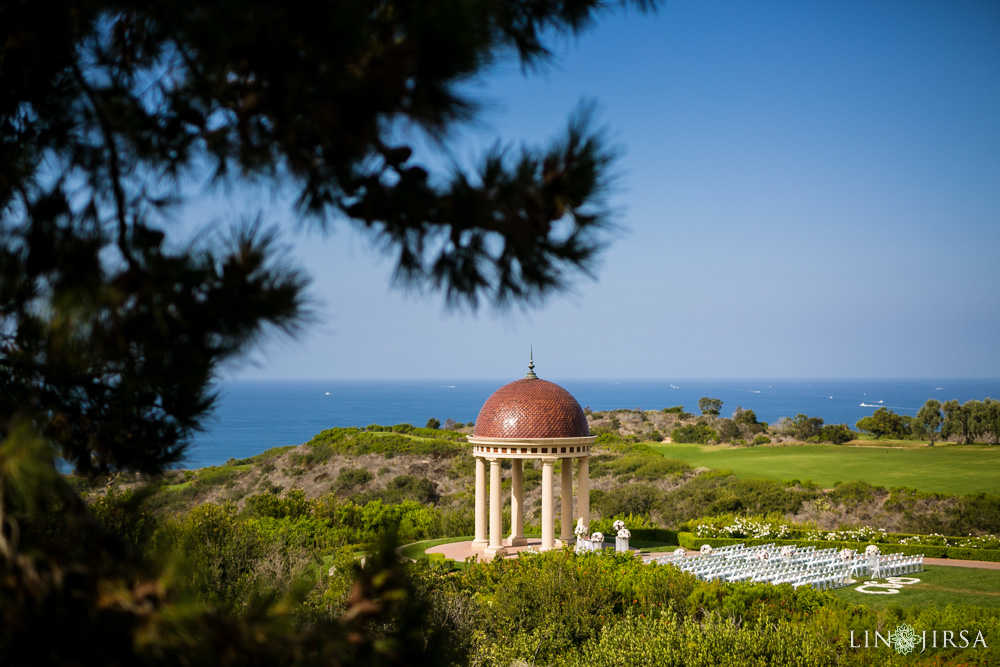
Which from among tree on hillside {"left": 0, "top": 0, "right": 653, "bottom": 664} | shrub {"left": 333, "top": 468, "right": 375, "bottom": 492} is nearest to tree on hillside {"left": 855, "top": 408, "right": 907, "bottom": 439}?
shrub {"left": 333, "top": 468, "right": 375, "bottom": 492}

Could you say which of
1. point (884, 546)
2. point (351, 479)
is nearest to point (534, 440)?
point (884, 546)

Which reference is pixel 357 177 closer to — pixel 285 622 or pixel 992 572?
pixel 285 622

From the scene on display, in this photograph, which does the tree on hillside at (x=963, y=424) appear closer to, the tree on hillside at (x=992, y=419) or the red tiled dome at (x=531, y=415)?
the tree on hillside at (x=992, y=419)

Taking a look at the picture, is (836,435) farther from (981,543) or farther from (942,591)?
(942,591)

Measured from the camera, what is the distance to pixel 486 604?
1608cm

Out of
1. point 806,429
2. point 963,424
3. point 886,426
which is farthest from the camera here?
point 806,429

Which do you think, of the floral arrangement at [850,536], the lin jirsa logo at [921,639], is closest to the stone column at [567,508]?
the floral arrangement at [850,536]

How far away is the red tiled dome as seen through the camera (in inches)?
863

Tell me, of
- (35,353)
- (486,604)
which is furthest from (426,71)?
(486,604)

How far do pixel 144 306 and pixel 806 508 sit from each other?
36.3m

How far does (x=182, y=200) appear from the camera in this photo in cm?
484

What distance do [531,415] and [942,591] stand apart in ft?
37.2

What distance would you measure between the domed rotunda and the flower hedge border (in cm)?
443

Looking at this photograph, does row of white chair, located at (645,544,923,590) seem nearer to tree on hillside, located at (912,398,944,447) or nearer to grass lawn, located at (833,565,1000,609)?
grass lawn, located at (833,565,1000,609)
